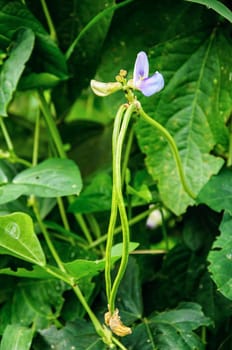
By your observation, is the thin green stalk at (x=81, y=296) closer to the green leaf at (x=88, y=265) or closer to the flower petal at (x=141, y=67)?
the green leaf at (x=88, y=265)

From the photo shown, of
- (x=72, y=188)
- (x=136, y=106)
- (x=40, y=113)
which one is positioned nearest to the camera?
(x=136, y=106)

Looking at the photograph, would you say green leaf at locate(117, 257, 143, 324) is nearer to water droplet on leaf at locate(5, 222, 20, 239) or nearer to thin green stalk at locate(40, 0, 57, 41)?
water droplet on leaf at locate(5, 222, 20, 239)

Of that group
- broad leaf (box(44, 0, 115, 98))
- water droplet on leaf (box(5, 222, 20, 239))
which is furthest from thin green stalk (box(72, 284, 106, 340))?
broad leaf (box(44, 0, 115, 98))

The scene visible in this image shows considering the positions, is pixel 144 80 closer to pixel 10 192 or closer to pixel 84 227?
pixel 10 192

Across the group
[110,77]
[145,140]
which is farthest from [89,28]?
[145,140]

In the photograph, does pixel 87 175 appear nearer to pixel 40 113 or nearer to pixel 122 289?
pixel 40 113

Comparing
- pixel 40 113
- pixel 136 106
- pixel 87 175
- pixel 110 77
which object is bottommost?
pixel 87 175
